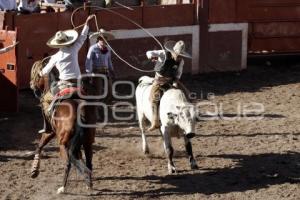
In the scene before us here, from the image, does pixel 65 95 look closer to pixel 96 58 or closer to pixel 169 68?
pixel 169 68

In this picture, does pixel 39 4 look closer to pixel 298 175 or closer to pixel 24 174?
pixel 24 174

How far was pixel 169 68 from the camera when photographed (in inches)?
388

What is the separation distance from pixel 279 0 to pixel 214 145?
7.65 m

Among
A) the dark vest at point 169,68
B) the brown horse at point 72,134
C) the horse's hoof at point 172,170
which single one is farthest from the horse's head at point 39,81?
the horse's hoof at point 172,170

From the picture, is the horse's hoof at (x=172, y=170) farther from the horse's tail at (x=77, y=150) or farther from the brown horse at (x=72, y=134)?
the horse's tail at (x=77, y=150)

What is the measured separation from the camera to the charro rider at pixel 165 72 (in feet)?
31.7

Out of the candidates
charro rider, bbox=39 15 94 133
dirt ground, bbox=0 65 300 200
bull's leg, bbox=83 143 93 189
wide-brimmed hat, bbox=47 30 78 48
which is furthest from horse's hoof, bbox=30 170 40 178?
wide-brimmed hat, bbox=47 30 78 48

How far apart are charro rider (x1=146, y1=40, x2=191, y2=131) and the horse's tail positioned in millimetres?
1592

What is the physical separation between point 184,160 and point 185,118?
127 cm

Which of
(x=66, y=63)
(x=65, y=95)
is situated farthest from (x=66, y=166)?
(x=66, y=63)

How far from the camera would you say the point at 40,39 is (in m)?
14.1

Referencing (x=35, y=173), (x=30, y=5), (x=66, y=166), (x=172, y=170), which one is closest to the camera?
(x=66, y=166)

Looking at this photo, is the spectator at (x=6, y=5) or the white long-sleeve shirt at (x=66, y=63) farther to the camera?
the spectator at (x=6, y=5)

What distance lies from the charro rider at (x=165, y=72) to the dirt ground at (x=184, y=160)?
843 mm
